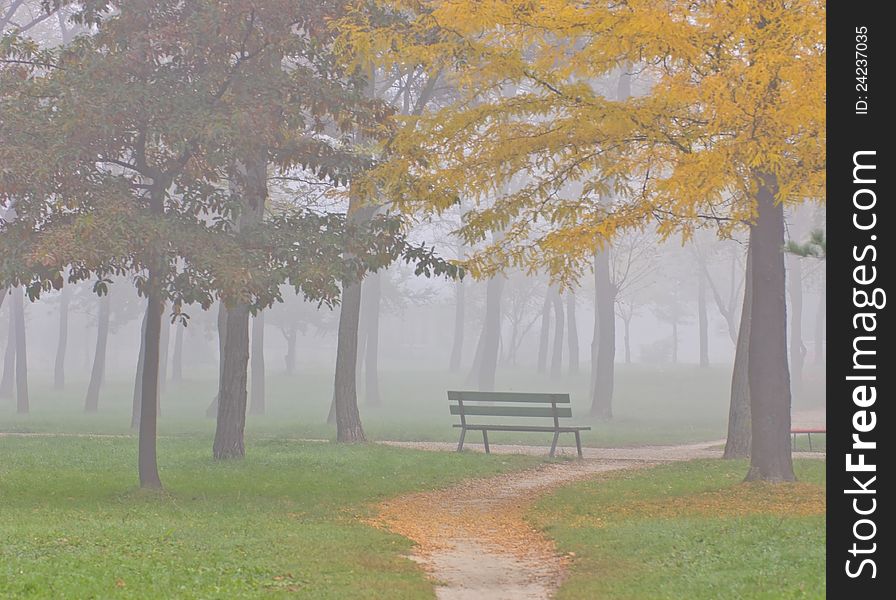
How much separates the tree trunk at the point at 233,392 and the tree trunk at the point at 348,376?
3.72 metres

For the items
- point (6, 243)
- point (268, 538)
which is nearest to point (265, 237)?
point (6, 243)

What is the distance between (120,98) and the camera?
1235cm

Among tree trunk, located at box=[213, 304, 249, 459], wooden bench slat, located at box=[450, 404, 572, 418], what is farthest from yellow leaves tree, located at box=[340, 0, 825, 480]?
wooden bench slat, located at box=[450, 404, 572, 418]

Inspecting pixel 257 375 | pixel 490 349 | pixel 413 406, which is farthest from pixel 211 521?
pixel 490 349

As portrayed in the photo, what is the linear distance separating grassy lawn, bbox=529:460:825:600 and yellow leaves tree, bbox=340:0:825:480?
120cm

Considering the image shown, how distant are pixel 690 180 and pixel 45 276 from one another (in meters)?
6.62

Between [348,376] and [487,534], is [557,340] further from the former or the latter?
[487,534]

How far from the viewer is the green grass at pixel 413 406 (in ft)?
89.1

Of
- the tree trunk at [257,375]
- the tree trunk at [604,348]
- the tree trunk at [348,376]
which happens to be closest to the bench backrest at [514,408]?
the tree trunk at [348,376]

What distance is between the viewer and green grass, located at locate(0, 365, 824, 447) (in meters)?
27.2

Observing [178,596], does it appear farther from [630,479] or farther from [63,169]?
[630,479]

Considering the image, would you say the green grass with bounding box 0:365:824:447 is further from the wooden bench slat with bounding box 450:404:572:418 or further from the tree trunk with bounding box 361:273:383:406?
the wooden bench slat with bounding box 450:404:572:418

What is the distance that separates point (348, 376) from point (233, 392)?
4206mm

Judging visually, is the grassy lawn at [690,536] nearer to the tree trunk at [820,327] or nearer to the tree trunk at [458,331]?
the tree trunk at [820,327]
